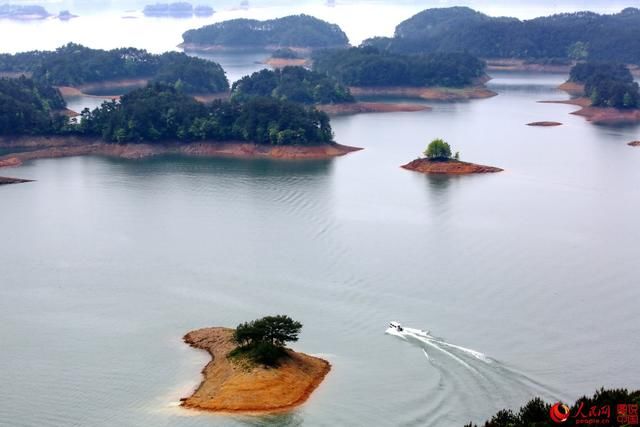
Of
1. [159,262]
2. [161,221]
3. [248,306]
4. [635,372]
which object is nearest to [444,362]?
[635,372]

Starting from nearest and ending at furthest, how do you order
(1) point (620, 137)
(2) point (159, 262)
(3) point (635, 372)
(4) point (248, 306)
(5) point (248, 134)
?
1. (3) point (635, 372)
2. (4) point (248, 306)
3. (2) point (159, 262)
4. (5) point (248, 134)
5. (1) point (620, 137)

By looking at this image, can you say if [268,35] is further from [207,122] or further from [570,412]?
[570,412]

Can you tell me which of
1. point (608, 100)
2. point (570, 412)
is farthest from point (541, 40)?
point (570, 412)

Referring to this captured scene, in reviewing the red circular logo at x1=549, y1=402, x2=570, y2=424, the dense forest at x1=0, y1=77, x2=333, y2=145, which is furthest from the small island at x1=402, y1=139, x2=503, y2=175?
the red circular logo at x1=549, y1=402, x2=570, y2=424

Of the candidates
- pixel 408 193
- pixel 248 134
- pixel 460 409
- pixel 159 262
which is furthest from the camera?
pixel 248 134

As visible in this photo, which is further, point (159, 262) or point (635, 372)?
point (159, 262)

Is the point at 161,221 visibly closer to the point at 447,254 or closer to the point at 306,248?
the point at 306,248

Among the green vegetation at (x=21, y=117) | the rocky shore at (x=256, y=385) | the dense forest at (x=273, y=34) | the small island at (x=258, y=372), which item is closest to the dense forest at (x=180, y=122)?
the green vegetation at (x=21, y=117)

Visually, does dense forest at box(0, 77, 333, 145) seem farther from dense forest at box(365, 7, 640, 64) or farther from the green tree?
dense forest at box(365, 7, 640, 64)
